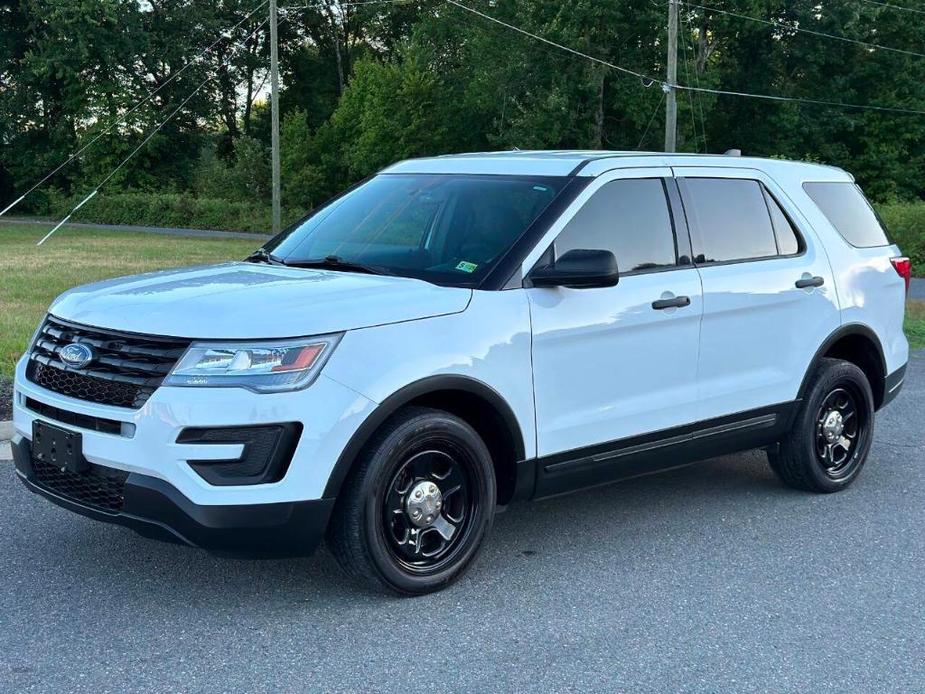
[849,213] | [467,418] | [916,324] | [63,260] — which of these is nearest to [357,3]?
[63,260]

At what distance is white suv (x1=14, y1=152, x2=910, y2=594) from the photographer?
422cm

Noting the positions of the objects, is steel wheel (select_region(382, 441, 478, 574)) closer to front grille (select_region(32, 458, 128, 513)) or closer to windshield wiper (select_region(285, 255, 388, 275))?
windshield wiper (select_region(285, 255, 388, 275))

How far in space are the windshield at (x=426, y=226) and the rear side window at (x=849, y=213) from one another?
81.1 inches

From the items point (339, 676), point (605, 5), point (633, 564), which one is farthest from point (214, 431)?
point (605, 5)

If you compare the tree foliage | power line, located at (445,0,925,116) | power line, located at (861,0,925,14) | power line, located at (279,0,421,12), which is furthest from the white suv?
power line, located at (279,0,421,12)

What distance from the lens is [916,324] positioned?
14.7 metres

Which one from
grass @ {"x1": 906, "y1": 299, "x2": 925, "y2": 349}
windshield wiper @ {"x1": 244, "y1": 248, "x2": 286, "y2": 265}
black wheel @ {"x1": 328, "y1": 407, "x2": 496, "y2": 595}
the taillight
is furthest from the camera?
grass @ {"x1": 906, "y1": 299, "x2": 925, "y2": 349}

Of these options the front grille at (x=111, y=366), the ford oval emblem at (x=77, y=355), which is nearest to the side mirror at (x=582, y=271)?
the front grille at (x=111, y=366)

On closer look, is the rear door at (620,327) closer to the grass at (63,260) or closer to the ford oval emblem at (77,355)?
the ford oval emblem at (77,355)

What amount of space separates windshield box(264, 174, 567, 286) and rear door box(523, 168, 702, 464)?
22cm

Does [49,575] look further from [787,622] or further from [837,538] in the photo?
[837,538]

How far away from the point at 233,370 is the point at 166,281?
90cm

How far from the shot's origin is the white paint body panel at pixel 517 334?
4.22 m

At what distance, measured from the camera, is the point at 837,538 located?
18.7 feet
